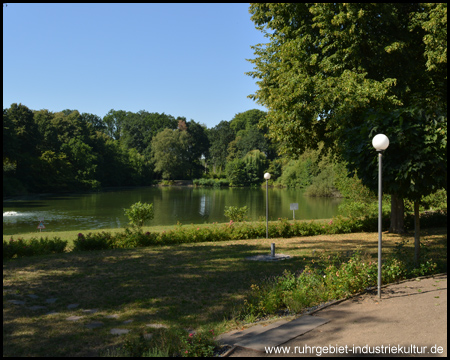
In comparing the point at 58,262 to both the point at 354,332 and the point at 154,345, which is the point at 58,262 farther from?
the point at 354,332

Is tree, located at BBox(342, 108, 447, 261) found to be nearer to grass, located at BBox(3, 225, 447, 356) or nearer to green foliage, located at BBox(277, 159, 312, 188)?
grass, located at BBox(3, 225, 447, 356)

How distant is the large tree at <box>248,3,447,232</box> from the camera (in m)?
11.2

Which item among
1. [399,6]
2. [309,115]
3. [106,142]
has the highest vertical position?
[106,142]

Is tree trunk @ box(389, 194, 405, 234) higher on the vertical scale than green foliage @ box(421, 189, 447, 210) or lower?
lower

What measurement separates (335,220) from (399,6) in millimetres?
8114

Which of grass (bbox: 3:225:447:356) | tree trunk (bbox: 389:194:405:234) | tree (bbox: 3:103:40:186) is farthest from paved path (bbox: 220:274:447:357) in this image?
tree (bbox: 3:103:40:186)

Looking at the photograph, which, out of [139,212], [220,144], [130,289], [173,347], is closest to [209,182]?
[220,144]

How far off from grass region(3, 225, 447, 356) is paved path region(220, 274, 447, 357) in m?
1.05

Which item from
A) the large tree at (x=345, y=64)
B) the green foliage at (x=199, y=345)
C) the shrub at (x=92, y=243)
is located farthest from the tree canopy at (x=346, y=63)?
the green foliage at (x=199, y=345)

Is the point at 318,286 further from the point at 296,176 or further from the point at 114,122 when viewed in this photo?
the point at 114,122

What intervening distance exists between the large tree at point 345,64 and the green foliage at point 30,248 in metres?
8.05

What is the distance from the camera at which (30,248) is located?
10680 millimetres

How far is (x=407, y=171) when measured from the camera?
6.96 meters

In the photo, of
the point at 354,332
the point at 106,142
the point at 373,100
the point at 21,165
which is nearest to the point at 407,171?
the point at 354,332
